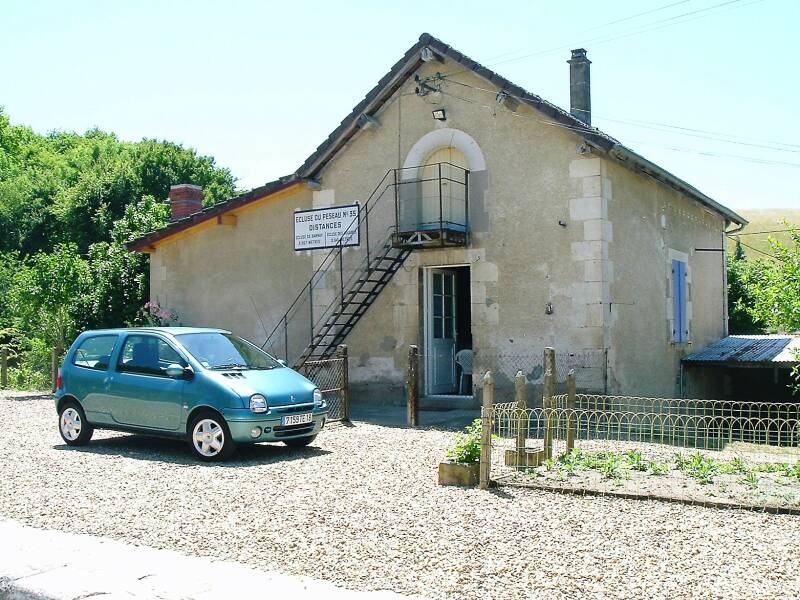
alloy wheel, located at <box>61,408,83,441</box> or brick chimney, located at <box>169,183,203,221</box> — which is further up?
brick chimney, located at <box>169,183,203,221</box>

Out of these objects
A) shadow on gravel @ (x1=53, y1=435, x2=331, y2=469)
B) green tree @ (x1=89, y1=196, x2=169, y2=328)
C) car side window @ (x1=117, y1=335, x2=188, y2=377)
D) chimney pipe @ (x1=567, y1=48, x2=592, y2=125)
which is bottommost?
shadow on gravel @ (x1=53, y1=435, x2=331, y2=469)

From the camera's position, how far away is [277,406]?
10047 millimetres

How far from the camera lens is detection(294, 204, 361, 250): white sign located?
1642cm

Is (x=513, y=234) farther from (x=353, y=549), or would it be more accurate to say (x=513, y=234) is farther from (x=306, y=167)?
(x=353, y=549)

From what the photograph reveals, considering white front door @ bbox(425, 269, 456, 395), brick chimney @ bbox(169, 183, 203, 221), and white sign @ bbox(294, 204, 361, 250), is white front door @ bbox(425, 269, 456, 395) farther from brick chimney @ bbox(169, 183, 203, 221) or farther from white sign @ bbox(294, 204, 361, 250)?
brick chimney @ bbox(169, 183, 203, 221)

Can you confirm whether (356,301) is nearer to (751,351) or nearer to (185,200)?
(185,200)

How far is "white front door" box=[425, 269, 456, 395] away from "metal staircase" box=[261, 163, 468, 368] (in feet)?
2.95

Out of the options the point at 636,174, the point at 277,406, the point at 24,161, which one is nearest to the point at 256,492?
the point at 277,406

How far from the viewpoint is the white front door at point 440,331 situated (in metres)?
15.8

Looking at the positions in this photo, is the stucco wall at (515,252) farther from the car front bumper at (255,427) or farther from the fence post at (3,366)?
the fence post at (3,366)

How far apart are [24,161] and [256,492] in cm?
4540

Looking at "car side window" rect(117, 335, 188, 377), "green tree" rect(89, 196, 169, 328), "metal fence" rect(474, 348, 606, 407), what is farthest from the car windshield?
"green tree" rect(89, 196, 169, 328)

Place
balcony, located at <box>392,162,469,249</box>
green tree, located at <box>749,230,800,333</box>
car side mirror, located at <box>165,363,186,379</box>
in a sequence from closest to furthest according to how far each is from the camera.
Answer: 1. car side mirror, located at <box>165,363,186,379</box>
2. green tree, located at <box>749,230,800,333</box>
3. balcony, located at <box>392,162,469,249</box>

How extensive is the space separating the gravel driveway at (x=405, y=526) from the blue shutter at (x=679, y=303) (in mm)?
8629
